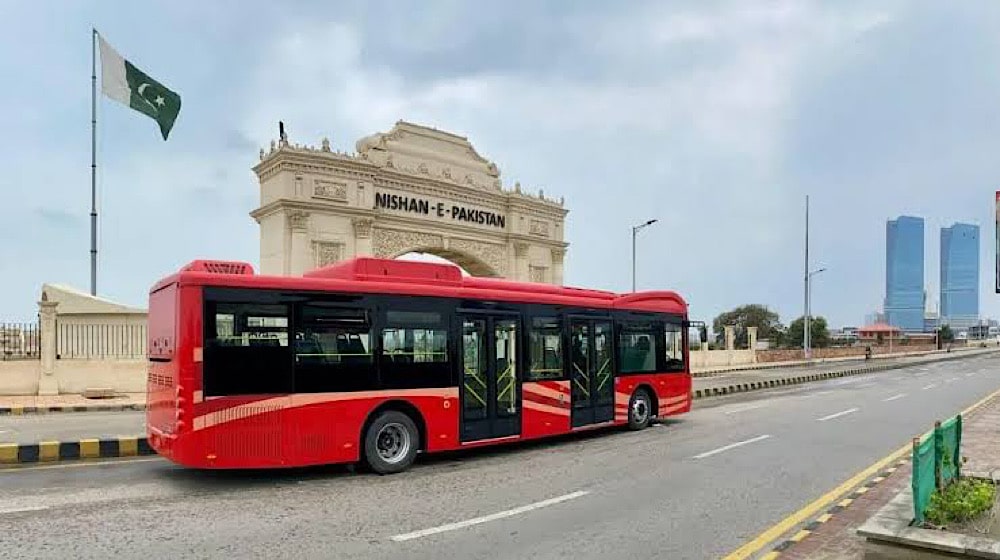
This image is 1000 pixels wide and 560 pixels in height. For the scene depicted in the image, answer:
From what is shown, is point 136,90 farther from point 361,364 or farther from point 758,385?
point 758,385

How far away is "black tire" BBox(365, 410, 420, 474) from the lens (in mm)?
9609

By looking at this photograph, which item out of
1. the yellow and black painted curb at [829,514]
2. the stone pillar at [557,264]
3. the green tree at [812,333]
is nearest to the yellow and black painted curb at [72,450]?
the yellow and black painted curb at [829,514]

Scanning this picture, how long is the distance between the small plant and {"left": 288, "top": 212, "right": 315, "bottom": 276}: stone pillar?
90.1 ft

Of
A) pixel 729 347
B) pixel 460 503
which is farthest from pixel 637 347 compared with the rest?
pixel 729 347

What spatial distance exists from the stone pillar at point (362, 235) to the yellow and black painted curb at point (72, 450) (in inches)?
844

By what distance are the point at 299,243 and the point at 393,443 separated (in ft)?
72.8

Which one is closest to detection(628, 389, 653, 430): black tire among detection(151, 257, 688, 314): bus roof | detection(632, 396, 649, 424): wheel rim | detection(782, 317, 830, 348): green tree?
detection(632, 396, 649, 424): wheel rim

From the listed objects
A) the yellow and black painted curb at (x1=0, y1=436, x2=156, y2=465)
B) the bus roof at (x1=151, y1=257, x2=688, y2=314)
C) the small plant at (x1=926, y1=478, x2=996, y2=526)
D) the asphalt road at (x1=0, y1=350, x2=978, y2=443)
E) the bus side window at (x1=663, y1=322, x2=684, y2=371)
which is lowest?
the asphalt road at (x1=0, y1=350, x2=978, y2=443)

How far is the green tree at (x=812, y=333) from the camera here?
294 feet

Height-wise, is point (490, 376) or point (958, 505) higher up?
point (490, 376)

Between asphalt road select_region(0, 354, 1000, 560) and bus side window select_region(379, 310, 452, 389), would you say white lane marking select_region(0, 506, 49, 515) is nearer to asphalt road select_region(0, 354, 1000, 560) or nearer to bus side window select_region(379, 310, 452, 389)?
asphalt road select_region(0, 354, 1000, 560)

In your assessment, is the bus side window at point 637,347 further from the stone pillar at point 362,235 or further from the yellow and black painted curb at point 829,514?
the stone pillar at point 362,235

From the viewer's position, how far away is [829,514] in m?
7.34

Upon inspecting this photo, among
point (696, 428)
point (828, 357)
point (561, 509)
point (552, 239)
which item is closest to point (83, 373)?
point (696, 428)
